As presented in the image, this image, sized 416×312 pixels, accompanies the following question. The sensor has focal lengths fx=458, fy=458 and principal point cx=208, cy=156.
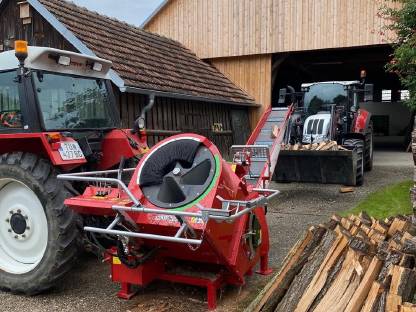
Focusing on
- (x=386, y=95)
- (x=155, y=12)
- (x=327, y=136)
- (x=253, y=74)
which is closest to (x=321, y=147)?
(x=327, y=136)

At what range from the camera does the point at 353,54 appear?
19375mm

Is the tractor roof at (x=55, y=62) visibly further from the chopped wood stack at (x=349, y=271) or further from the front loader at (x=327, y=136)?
the front loader at (x=327, y=136)

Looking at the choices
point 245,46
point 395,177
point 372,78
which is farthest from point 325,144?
point 372,78

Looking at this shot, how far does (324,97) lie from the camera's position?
36.2 feet

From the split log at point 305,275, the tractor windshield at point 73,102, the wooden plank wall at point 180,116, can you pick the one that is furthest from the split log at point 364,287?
the wooden plank wall at point 180,116

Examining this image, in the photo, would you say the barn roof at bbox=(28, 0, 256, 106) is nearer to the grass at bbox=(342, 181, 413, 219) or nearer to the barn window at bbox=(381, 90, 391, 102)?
the grass at bbox=(342, 181, 413, 219)

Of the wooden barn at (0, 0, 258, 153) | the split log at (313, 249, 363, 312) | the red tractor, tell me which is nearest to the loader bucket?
the wooden barn at (0, 0, 258, 153)

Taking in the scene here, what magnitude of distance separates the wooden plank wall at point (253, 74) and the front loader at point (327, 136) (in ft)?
12.7

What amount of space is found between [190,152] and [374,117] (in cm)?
2461

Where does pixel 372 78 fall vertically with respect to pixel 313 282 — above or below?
above

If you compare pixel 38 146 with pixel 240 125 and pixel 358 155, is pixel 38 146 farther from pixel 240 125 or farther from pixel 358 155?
pixel 240 125

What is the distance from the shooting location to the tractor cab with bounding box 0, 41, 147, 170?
411cm

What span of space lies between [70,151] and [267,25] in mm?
11934

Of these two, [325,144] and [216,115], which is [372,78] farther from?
[325,144]
